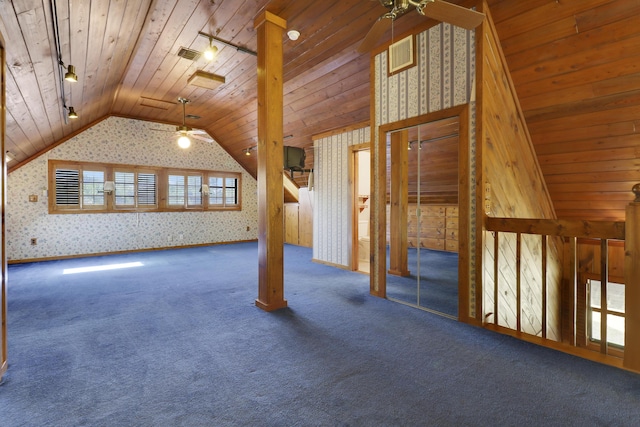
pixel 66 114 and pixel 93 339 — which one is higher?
pixel 66 114

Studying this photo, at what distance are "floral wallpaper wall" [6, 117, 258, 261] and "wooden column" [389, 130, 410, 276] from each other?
13.4ft

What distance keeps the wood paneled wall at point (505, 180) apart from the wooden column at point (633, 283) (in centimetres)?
90

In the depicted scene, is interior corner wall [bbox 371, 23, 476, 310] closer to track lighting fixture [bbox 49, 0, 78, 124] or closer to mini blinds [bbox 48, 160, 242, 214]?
track lighting fixture [bbox 49, 0, 78, 124]

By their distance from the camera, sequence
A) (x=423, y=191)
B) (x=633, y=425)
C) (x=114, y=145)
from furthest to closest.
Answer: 1. (x=114, y=145)
2. (x=423, y=191)
3. (x=633, y=425)

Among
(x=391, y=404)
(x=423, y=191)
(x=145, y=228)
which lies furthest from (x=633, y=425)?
(x=145, y=228)

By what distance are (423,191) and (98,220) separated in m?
6.92

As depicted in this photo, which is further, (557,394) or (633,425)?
(557,394)

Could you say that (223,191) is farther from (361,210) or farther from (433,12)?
(433,12)

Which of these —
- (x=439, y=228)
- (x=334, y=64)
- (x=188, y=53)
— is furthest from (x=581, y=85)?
(x=439, y=228)

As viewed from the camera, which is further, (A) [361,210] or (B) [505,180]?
→ (A) [361,210]

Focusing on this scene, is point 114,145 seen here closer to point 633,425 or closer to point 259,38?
point 259,38

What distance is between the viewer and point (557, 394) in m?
1.74

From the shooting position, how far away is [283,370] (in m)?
2.00

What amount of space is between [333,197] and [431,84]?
2847 millimetres
